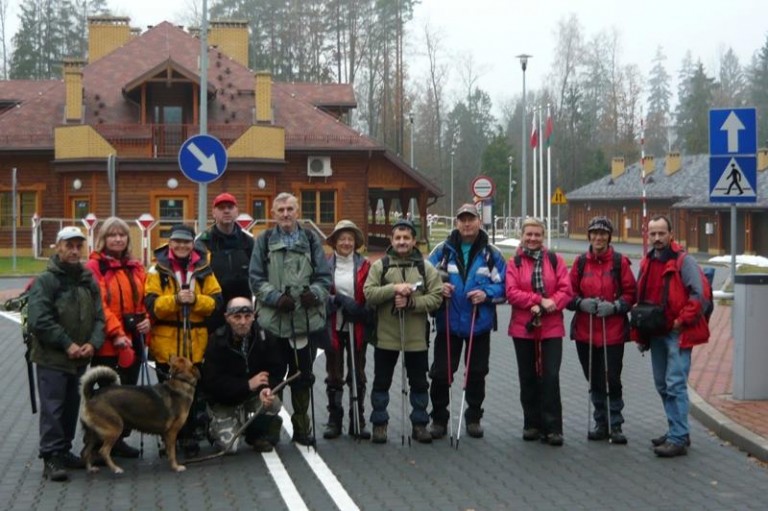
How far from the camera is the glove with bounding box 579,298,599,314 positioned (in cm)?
959

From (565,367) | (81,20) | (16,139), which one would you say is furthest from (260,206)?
(81,20)

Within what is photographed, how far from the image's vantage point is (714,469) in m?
8.80

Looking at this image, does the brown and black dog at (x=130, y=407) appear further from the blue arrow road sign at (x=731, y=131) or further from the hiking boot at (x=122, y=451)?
the blue arrow road sign at (x=731, y=131)

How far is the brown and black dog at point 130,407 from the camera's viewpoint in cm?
848

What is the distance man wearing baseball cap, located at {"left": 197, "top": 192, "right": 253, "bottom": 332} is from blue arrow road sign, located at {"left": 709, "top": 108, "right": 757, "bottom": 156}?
5501mm

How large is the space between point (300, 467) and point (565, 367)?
257 inches

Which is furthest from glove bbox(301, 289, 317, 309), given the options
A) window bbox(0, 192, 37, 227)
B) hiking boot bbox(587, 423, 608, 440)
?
window bbox(0, 192, 37, 227)

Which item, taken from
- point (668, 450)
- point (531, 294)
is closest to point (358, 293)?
point (531, 294)

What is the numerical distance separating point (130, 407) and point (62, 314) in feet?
2.83

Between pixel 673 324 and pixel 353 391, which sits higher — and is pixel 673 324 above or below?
above

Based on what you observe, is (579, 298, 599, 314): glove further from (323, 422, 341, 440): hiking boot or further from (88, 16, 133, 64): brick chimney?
(88, 16, 133, 64): brick chimney

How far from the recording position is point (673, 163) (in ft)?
238

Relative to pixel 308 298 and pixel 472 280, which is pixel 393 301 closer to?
pixel 472 280

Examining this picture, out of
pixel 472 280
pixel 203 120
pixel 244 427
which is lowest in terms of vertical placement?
pixel 244 427
